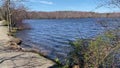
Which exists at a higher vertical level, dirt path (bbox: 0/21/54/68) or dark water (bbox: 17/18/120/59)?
dirt path (bbox: 0/21/54/68)

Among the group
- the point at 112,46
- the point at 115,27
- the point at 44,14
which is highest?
the point at 115,27

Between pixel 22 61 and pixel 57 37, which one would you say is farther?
pixel 57 37

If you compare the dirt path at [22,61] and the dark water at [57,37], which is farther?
the dirt path at [22,61]

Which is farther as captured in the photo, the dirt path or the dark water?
the dirt path

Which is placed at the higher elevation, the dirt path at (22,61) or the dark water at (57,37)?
the dirt path at (22,61)

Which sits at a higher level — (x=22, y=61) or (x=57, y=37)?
(x=22, y=61)

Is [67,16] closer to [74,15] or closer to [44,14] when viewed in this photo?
[74,15]

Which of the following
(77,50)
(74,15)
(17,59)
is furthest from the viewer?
(74,15)

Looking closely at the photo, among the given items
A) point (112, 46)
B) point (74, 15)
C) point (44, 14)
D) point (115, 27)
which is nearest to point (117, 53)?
point (112, 46)

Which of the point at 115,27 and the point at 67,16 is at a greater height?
the point at 115,27

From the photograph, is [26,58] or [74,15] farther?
[74,15]

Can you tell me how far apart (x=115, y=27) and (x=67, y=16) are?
163 m

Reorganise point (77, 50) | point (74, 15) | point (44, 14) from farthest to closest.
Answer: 1. point (44, 14)
2. point (74, 15)
3. point (77, 50)

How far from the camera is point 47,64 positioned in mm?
11812
